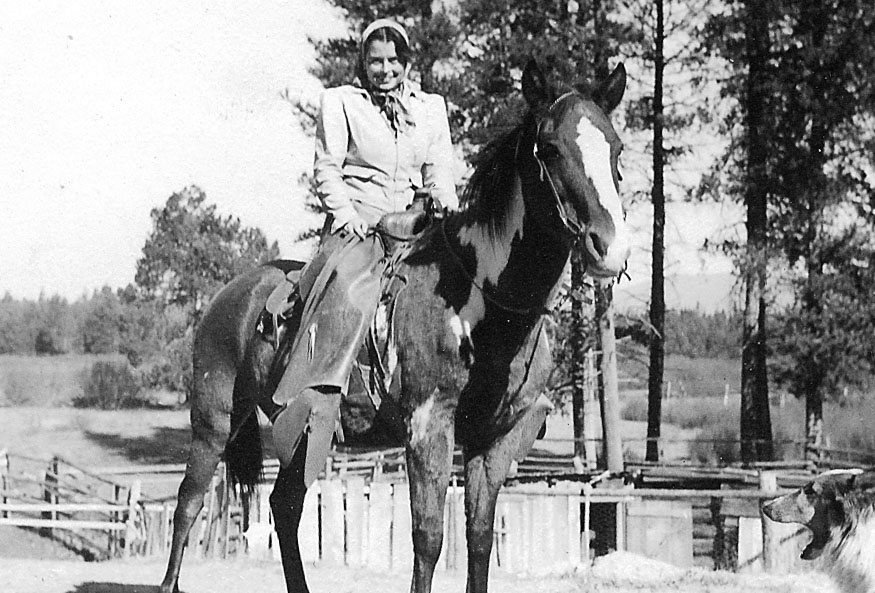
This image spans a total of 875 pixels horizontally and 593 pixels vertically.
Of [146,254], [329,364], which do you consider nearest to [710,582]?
[329,364]

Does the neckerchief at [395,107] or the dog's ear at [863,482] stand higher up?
the neckerchief at [395,107]

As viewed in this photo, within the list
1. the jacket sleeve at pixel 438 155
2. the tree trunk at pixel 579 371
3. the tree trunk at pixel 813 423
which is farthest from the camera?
the tree trunk at pixel 579 371

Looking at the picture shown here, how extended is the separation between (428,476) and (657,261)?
67.6 ft

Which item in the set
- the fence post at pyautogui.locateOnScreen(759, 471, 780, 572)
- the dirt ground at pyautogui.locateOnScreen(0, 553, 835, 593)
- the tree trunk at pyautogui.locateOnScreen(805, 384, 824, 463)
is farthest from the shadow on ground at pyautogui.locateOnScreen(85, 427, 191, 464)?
the dirt ground at pyautogui.locateOnScreen(0, 553, 835, 593)

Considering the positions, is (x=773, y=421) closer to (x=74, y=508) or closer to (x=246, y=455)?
(x=74, y=508)

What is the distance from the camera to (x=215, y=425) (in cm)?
639

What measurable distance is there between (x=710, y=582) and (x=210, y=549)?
7678 millimetres

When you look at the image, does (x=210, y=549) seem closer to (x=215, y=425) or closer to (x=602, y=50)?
(x=215, y=425)

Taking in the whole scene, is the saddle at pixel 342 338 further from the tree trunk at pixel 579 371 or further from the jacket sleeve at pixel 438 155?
the tree trunk at pixel 579 371

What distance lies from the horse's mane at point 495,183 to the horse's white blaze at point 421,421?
87 cm

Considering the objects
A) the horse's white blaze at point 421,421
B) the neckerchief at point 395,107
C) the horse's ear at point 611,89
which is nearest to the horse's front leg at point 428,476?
→ the horse's white blaze at point 421,421

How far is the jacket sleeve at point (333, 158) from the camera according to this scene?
17.6 ft

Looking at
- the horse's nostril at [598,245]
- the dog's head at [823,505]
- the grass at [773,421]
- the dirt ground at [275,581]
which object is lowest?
the dirt ground at [275,581]

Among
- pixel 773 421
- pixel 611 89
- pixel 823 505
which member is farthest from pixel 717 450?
pixel 611 89
